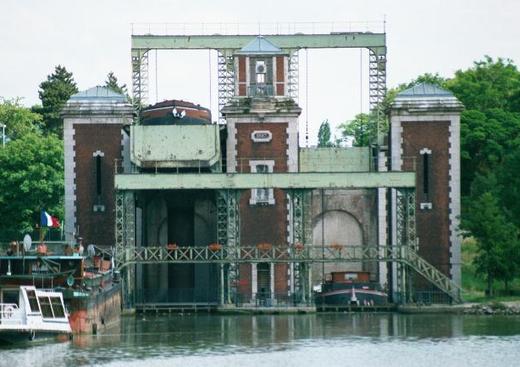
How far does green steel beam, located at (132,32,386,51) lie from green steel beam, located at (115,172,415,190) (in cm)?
2037

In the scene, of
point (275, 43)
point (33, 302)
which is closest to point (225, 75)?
point (275, 43)

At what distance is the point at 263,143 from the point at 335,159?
9.19 metres

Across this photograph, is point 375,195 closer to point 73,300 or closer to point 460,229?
point 460,229

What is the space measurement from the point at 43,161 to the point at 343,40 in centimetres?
2966

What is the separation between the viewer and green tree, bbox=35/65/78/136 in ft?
579

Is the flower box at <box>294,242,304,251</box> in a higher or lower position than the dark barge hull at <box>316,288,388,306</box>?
higher

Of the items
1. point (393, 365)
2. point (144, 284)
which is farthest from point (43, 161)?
point (393, 365)

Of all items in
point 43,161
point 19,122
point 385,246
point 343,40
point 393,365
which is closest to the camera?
point 393,365

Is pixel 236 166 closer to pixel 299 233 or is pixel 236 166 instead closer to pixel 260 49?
pixel 299 233

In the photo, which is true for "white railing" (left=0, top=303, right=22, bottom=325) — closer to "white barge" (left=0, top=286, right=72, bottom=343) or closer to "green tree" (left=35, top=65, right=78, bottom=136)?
"white barge" (left=0, top=286, right=72, bottom=343)

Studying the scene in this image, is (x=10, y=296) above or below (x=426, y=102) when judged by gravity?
below

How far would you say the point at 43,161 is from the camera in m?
137

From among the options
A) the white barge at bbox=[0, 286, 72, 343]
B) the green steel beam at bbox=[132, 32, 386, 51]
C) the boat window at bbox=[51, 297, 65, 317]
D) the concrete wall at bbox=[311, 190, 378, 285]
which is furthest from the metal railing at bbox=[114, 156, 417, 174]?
the white barge at bbox=[0, 286, 72, 343]

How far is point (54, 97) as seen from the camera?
580 ft
